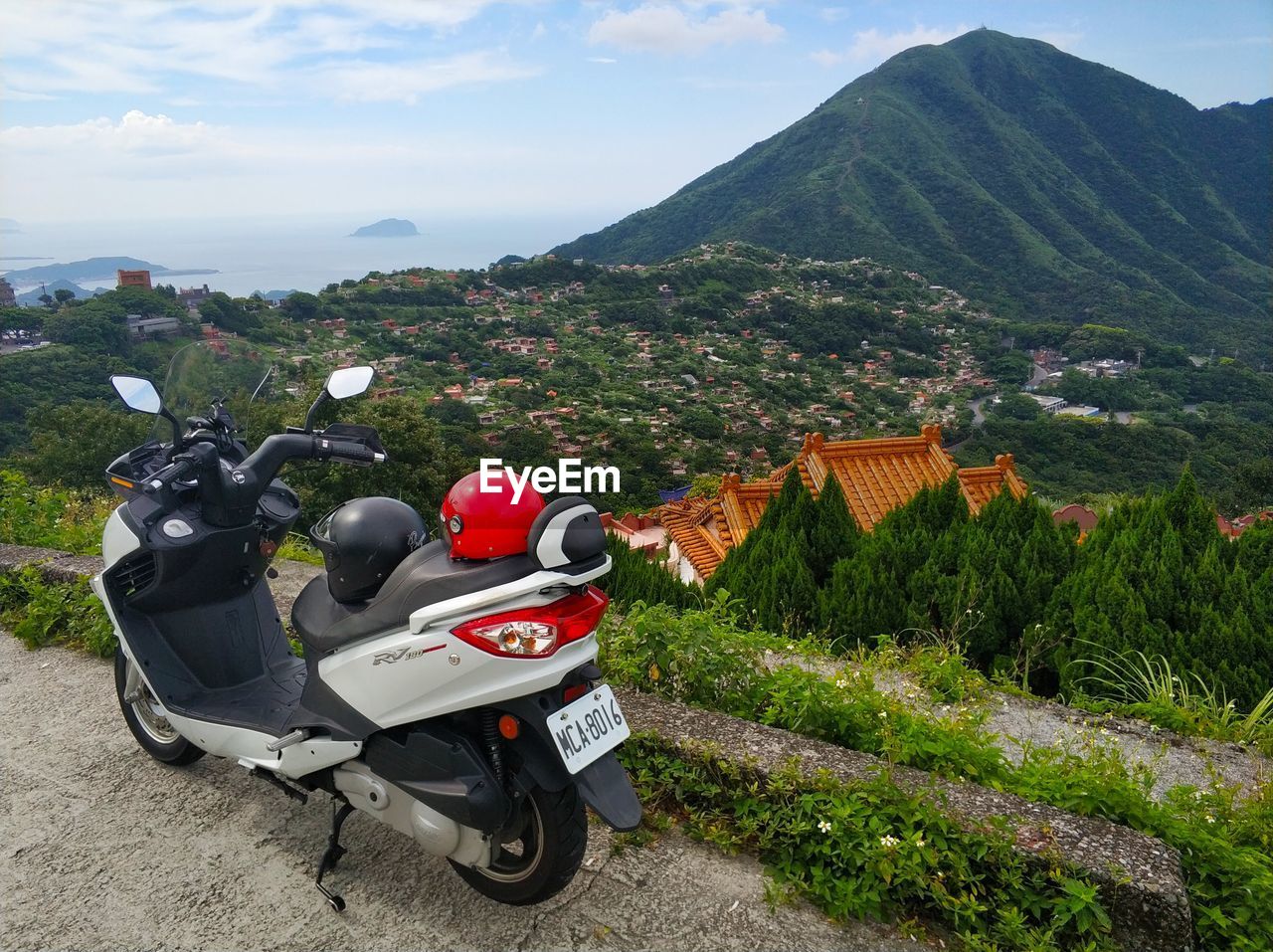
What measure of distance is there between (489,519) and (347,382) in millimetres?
888

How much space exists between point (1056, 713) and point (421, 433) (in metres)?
15.3

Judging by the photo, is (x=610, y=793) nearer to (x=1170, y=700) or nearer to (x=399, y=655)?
(x=399, y=655)

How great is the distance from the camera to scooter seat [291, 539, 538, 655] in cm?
187

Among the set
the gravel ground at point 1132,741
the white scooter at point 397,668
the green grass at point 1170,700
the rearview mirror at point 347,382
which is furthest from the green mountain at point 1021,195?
the white scooter at point 397,668

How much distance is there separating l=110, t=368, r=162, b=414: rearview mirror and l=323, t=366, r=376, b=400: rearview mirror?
60cm

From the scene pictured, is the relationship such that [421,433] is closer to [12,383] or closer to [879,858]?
[12,383]

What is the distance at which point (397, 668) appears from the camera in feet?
6.40

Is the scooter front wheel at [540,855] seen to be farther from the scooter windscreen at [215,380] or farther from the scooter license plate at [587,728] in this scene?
the scooter windscreen at [215,380]

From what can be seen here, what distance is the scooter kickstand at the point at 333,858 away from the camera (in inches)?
82.4

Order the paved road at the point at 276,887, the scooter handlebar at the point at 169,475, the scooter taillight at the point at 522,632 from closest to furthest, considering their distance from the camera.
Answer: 1. the scooter taillight at the point at 522,632
2. the paved road at the point at 276,887
3. the scooter handlebar at the point at 169,475

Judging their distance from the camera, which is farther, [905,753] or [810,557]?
[810,557]

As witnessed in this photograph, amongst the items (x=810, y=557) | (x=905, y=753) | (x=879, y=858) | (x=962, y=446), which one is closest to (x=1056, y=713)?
(x=905, y=753)

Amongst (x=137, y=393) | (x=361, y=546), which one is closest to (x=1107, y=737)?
(x=361, y=546)

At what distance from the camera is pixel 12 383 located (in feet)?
73.3
